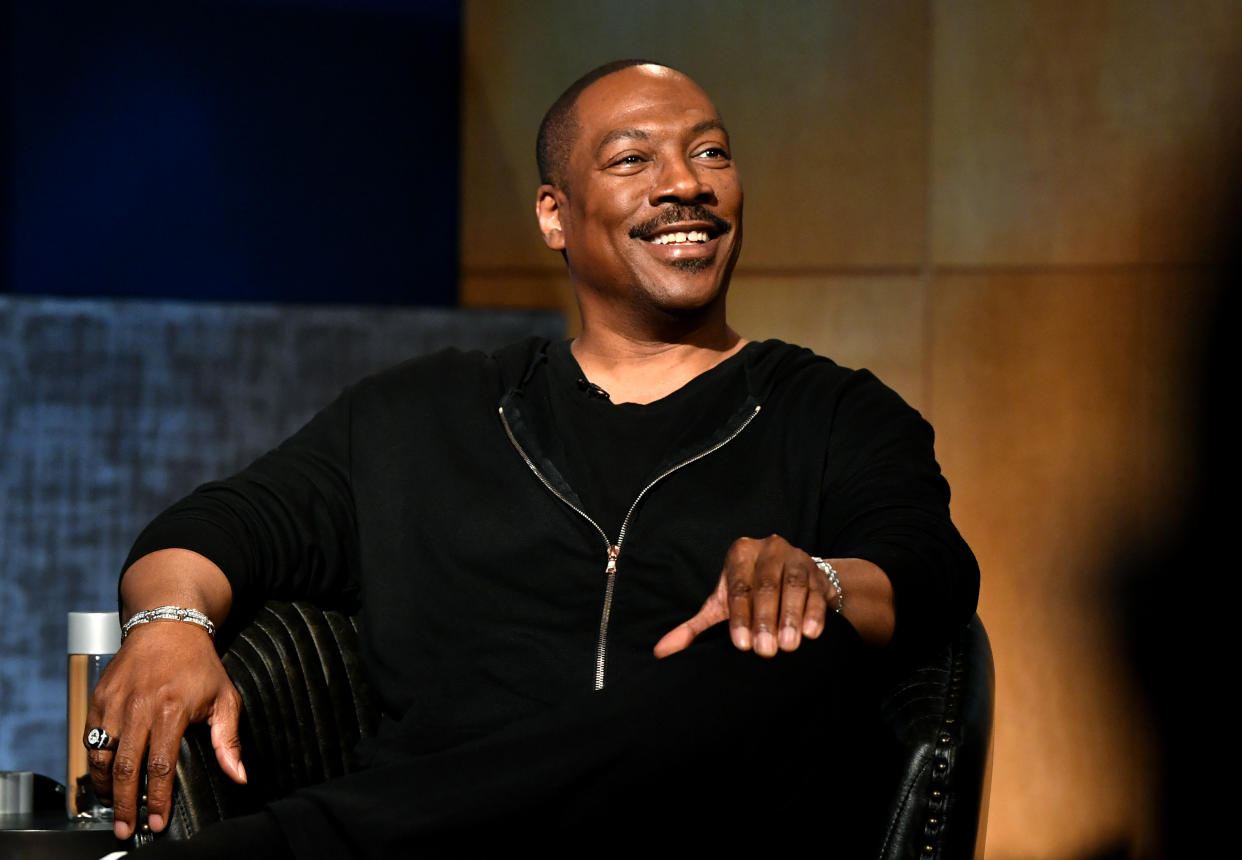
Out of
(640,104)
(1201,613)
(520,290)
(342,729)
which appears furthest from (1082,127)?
(342,729)

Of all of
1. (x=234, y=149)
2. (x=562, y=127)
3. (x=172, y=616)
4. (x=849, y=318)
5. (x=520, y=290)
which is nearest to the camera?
(x=172, y=616)

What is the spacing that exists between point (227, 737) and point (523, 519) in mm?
480

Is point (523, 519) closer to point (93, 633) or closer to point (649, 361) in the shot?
point (649, 361)

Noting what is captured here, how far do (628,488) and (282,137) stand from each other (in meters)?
1.65

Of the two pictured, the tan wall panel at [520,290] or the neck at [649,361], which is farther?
the tan wall panel at [520,290]

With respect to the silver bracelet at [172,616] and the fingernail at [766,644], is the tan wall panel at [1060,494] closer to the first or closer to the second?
the fingernail at [766,644]

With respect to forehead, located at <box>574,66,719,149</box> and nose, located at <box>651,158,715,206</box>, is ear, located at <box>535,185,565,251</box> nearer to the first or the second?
forehead, located at <box>574,66,719,149</box>

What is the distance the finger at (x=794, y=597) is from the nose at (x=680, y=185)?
0.71 m

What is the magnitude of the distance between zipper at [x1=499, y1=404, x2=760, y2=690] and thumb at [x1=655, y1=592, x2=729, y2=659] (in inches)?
10.9

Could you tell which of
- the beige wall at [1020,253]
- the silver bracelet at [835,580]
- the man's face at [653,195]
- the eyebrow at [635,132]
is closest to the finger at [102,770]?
the silver bracelet at [835,580]

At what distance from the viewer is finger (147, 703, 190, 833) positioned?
4.98 ft

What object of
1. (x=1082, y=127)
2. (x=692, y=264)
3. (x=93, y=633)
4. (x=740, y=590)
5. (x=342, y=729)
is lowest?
(x=342, y=729)

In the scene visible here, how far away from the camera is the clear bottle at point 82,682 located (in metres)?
1.92

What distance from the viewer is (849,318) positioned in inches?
119
